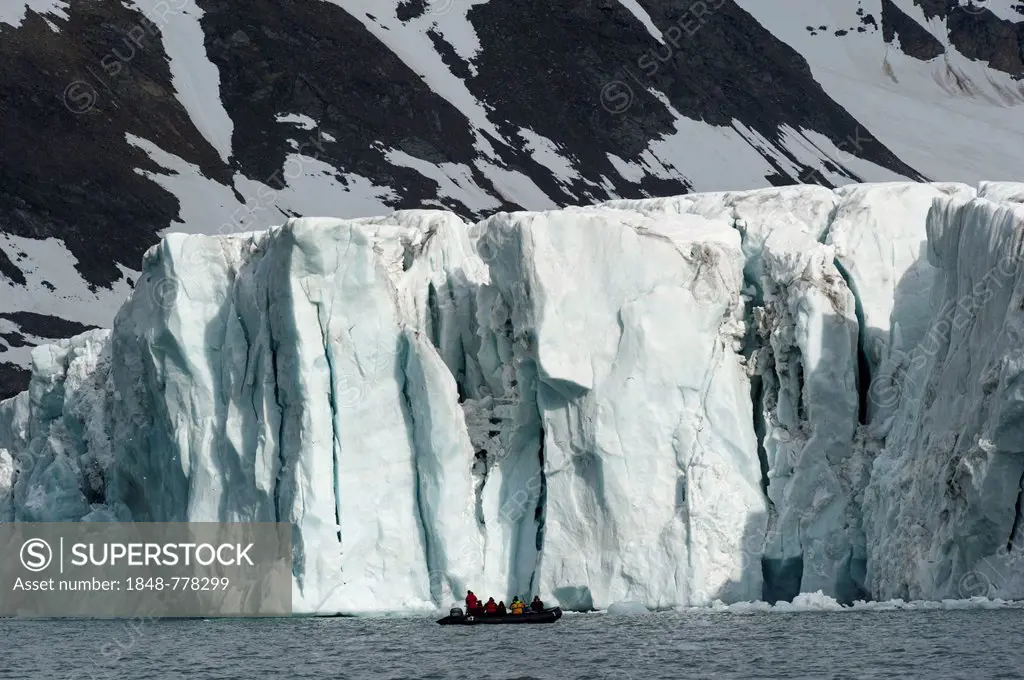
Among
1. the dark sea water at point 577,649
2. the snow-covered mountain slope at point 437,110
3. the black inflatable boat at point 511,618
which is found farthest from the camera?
the snow-covered mountain slope at point 437,110

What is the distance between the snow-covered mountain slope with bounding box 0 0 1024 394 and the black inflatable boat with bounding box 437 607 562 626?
1679 inches

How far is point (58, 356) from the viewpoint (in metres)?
40.7

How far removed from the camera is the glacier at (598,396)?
28688mm

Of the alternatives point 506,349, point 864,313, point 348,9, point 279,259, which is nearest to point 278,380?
point 279,259

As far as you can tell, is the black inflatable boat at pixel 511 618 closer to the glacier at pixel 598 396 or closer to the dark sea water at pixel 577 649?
the dark sea water at pixel 577 649

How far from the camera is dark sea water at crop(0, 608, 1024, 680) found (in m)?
21.3

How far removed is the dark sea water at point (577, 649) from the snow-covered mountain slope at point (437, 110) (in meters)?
41.8

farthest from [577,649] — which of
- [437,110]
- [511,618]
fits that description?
[437,110]

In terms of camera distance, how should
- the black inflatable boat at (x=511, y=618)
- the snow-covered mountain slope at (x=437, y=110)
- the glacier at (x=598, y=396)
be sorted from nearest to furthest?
the black inflatable boat at (x=511, y=618) < the glacier at (x=598, y=396) < the snow-covered mountain slope at (x=437, y=110)

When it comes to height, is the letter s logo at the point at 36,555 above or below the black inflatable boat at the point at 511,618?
above

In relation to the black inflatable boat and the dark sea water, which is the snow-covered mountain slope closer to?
the dark sea water

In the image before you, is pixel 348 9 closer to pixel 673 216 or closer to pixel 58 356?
pixel 58 356

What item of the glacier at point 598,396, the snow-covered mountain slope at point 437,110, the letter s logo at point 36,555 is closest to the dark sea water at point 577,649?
the glacier at point 598,396

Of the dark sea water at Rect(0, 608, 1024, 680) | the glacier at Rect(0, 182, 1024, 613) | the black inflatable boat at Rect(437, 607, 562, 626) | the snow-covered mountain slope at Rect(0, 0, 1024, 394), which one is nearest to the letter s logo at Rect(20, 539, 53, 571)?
the glacier at Rect(0, 182, 1024, 613)
